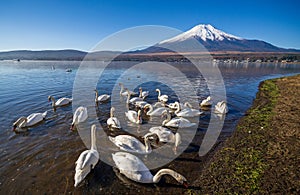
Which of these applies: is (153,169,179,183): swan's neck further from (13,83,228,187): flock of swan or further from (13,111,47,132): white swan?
(13,111,47,132): white swan

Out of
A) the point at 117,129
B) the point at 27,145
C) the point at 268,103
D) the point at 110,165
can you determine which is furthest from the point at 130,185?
the point at 268,103

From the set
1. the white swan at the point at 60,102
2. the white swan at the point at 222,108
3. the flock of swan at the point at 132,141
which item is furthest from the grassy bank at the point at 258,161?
the white swan at the point at 60,102

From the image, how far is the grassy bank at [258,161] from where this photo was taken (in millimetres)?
5617

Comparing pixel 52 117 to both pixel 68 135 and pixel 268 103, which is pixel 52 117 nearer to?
pixel 68 135

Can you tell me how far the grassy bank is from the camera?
5.62 meters

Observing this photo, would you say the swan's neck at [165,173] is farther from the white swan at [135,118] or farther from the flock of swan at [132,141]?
the white swan at [135,118]

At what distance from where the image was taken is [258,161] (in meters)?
6.75

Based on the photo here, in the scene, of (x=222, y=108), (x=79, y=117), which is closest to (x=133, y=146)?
(x=79, y=117)

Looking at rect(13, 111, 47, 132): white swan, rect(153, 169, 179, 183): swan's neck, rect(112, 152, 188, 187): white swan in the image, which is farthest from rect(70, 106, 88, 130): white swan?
rect(153, 169, 179, 183): swan's neck

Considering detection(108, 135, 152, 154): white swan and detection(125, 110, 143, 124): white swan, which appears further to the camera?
detection(125, 110, 143, 124): white swan

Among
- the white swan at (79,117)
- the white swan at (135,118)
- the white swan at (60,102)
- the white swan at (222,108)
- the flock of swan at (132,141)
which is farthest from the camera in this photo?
the white swan at (60,102)

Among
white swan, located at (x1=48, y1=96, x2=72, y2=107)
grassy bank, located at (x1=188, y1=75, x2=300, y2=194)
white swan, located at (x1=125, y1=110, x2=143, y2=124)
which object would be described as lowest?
grassy bank, located at (x1=188, y1=75, x2=300, y2=194)

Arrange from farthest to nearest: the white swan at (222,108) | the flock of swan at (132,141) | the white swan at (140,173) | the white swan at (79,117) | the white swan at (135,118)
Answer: the white swan at (222,108) < the white swan at (135,118) < the white swan at (79,117) < the flock of swan at (132,141) < the white swan at (140,173)

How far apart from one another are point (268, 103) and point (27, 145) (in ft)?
52.5
